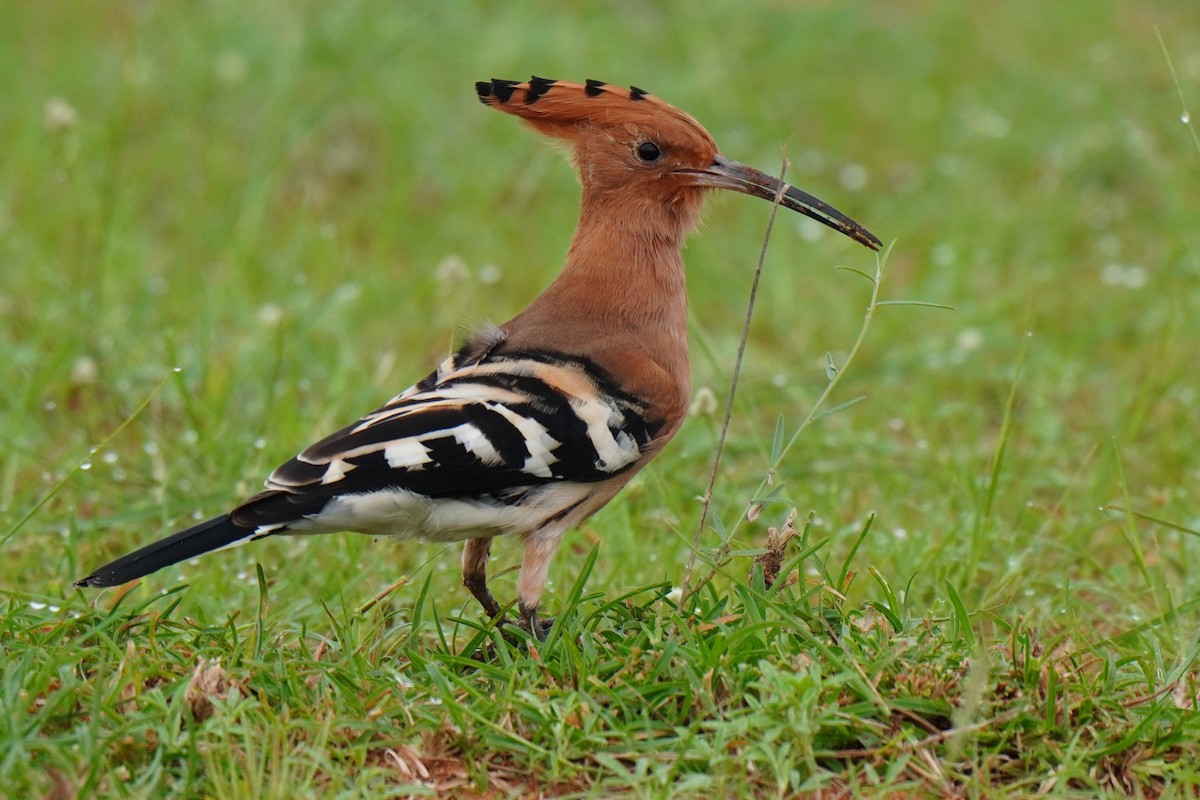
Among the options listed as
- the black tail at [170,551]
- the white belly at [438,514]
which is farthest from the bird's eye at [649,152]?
the black tail at [170,551]

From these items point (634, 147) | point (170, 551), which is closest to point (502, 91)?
point (634, 147)

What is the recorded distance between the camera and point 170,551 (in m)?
2.45

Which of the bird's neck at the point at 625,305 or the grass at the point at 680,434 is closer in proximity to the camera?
the grass at the point at 680,434

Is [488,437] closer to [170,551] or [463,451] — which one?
[463,451]

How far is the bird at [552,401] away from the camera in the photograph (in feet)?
8.44

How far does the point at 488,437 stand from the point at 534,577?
30 centimetres

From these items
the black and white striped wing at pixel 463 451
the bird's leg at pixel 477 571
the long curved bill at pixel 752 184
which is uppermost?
the long curved bill at pixel 752 184

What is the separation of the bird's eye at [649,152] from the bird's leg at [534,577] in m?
0.84

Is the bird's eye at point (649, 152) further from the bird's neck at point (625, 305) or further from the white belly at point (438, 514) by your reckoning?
the white belly at point (438, 514)

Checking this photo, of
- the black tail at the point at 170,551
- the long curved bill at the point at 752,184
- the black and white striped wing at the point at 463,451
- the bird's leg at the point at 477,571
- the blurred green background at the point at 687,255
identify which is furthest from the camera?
the blurred green background at the point at 687,255

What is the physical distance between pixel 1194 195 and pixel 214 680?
179 inches

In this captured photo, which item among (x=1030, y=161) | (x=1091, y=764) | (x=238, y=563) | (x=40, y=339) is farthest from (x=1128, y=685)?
(x=1030, y=161)

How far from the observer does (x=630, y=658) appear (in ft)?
7.89

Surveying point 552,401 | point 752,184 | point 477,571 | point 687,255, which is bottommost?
point 477,571
